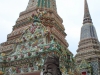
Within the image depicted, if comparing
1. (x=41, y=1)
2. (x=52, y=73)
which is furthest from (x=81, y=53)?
(x=52, y=73)

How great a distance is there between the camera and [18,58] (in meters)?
14.9

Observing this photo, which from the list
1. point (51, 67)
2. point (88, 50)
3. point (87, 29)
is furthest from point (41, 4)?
point (87, 29)

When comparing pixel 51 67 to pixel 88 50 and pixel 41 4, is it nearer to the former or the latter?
pixel 41 4

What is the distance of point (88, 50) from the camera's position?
40.4m

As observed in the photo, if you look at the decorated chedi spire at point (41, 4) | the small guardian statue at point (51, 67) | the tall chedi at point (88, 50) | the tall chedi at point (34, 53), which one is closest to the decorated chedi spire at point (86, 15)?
the tall chedi at point (88, 50)

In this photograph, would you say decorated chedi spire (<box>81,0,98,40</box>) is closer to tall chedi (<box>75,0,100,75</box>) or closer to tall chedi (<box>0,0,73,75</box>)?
tall chedi (<box>75,0,100,75</box>)

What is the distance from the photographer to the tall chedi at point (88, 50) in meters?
37.0

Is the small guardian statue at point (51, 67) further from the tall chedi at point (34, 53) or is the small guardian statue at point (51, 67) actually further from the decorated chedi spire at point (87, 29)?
the decorated chedi spire at point (87, 29)

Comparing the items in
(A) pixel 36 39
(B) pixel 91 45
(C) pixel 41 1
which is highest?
(C) pixel 41 1

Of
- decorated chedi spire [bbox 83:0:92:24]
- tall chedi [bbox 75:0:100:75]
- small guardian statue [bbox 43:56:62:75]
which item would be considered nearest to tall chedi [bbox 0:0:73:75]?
small guardian statue [bbox 43:56:62:75]

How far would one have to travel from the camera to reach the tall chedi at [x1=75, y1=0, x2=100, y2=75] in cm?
3703

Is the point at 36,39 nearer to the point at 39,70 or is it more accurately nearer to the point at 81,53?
the point at 39,70

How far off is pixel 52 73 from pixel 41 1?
20393 millimetres

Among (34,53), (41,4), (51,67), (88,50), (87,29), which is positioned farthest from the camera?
(87,29)
